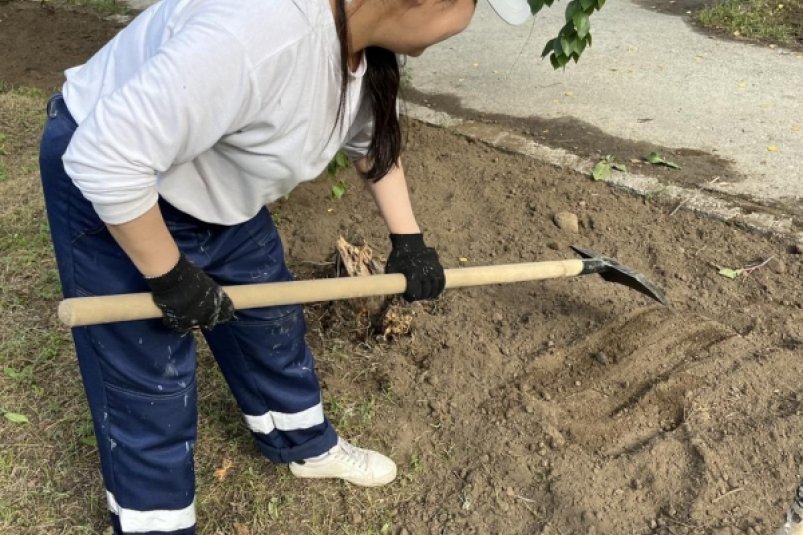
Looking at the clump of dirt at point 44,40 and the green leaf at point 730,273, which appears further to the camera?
the clump of dirt at point 44,40

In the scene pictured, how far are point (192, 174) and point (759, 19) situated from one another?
18.8ft

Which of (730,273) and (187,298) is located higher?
(187,298)

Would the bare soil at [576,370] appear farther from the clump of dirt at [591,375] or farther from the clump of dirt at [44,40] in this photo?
the clump of dirt at [44,40]

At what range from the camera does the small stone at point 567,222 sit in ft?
10.9

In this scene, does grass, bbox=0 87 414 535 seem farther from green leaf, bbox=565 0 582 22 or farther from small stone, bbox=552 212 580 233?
green leaf, bbox=565 0 582 22

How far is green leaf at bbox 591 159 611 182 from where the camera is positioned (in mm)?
3631

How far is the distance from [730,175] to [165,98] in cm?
309

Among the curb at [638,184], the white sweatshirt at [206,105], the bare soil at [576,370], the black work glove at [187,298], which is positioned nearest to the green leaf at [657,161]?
the curb at [638,184]

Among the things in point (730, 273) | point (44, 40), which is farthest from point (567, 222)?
point (44, 40)

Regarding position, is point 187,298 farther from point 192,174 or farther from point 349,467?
point 349,467

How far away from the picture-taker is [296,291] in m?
1.82

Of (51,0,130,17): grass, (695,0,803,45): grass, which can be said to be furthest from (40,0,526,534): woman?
(51,0,130,17): grass

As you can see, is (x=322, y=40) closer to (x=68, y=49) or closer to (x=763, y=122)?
(x=763, y=122)

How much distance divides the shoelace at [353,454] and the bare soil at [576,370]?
102mm
